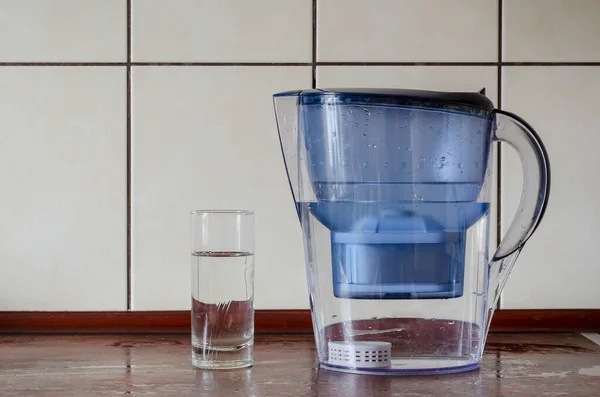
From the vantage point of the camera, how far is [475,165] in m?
0.76

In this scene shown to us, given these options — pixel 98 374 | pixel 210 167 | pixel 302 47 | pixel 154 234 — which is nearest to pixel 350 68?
pixel 302 47

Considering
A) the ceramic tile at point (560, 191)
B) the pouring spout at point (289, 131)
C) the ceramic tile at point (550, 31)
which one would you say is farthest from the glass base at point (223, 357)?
the ceramic tile at point (550, 31)

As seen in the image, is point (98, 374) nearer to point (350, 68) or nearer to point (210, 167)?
point (210, 167)

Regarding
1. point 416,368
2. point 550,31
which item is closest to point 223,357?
point 416,368

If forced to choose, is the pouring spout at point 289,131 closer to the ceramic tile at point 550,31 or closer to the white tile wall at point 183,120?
the white tile wall at point 183,120

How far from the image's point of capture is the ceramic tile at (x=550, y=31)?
1.01 metres

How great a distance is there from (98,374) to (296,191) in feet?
0.84

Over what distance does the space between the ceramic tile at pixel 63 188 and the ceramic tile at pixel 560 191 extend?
1.62 ft

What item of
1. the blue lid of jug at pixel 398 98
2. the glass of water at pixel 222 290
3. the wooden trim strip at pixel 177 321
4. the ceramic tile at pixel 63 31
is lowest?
the wooden trim strip at pixel 177 321

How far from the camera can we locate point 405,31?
100 cm

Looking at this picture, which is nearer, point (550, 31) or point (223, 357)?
point (223, 357)

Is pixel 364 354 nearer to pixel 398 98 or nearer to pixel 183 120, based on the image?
pixel 398 98

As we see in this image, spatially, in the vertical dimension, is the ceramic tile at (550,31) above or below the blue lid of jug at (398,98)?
above

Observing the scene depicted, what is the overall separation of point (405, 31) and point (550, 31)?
0.18 m
